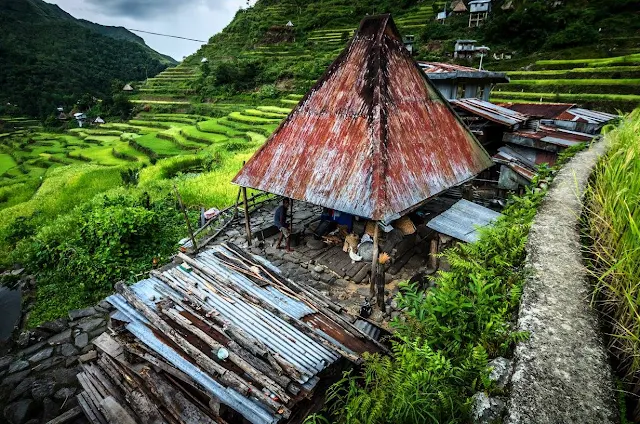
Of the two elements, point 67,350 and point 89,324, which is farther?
point 89,324

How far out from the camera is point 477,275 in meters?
2.56

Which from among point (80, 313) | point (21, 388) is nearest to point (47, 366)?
point (21, 388)

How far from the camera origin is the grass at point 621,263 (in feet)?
5.16

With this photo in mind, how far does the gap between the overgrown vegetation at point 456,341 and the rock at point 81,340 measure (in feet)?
26.8

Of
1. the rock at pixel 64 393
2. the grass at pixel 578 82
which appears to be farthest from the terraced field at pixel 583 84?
the rock at pixel 64 393

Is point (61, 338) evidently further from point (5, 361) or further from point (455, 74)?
point (455, 74)

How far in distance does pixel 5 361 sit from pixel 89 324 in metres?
1.70

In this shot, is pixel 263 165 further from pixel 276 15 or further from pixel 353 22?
pixel 276 15

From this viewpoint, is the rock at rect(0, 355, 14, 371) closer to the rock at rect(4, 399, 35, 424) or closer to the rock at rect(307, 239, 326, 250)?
the rock at rect(4, 399, 35, 424)

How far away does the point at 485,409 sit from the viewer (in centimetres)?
161

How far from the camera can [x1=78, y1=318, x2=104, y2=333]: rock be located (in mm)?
8445

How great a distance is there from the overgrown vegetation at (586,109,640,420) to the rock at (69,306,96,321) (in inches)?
430

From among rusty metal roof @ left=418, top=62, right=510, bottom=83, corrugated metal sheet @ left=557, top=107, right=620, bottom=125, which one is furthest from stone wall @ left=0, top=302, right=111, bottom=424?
corrugated metal sheet @ left=557, top=107, right=620, bottom=125

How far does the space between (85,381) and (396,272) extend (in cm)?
670
